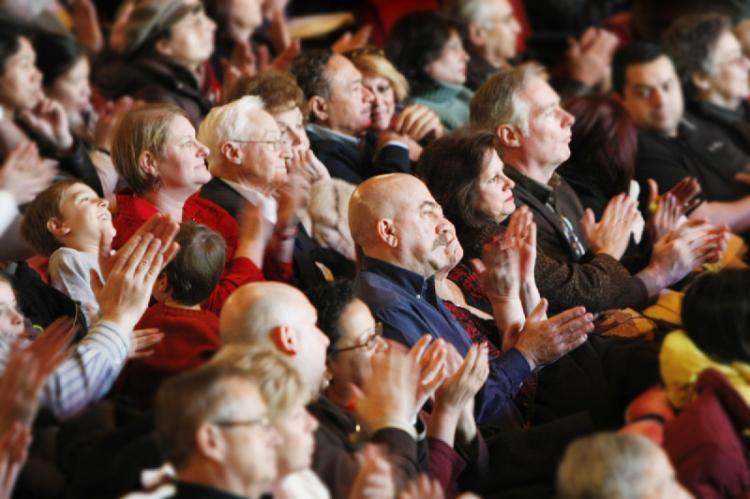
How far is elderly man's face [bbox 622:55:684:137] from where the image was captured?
5.46 meters

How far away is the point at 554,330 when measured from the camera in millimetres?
3412

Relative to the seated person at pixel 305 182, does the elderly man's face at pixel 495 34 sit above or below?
below

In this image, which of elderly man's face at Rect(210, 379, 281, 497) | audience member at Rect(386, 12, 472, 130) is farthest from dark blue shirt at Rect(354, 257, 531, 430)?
audience member at Rect(386, 12, 472, 130)

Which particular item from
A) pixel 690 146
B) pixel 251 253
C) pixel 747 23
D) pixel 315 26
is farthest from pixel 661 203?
pixel 315 26

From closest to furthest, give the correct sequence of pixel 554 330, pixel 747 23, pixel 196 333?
pixel 196 333, pixel 554 330, pixel 747 23

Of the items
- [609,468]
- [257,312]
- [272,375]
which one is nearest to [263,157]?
[257,312]

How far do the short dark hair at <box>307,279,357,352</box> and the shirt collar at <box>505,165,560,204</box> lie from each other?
1222mm

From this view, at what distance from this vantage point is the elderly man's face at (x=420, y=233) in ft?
11.2

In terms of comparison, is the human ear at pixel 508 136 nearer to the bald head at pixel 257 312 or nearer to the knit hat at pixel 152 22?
the bald head at pixel 257 312

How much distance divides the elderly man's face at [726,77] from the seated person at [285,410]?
381cm

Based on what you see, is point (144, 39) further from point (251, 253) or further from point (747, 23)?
point (747, 23)

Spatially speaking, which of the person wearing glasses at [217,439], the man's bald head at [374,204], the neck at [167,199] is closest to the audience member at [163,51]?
the neck at [167,199]

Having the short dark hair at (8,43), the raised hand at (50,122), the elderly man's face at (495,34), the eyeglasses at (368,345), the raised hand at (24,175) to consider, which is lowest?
the elderly man's face at (495,34)

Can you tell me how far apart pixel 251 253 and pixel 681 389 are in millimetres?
1381
